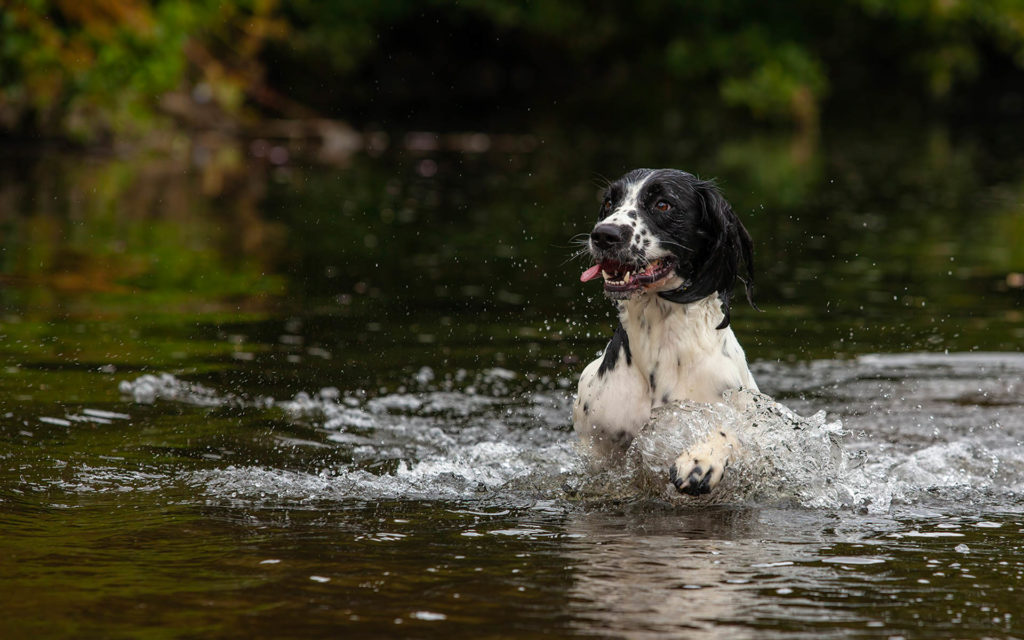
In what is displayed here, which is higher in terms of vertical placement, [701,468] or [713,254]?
[713,254]

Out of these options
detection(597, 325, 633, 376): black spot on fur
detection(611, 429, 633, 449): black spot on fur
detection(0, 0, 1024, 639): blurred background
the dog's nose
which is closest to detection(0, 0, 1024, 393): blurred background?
detection(0, 0, 1024, 639): blurred background

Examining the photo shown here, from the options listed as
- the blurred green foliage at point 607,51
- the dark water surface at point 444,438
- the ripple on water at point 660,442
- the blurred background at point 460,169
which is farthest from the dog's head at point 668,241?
the blurred green foliage at point 607,51

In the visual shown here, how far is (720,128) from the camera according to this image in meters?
34.8

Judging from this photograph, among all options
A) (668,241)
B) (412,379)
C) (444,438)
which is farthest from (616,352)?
(412,379)

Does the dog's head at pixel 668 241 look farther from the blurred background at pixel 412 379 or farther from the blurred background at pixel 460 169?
the blurred background at pixel 460 169

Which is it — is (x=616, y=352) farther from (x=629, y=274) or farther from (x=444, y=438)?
(x=444, y=438)

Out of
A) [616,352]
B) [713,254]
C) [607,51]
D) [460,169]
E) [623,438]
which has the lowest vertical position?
[623,438]

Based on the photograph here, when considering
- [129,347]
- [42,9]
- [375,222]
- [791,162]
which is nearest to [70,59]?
[42,9]

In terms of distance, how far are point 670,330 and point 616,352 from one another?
289mm

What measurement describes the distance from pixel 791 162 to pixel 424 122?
11.6 m

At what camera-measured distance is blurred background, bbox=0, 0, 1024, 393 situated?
30.7 ft

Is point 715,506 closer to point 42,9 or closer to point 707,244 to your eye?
point 707,244

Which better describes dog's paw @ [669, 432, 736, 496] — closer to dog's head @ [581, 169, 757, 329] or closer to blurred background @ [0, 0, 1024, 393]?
dog's head @ [581, 169, 757, 329]

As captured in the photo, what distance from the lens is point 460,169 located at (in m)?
22.3
